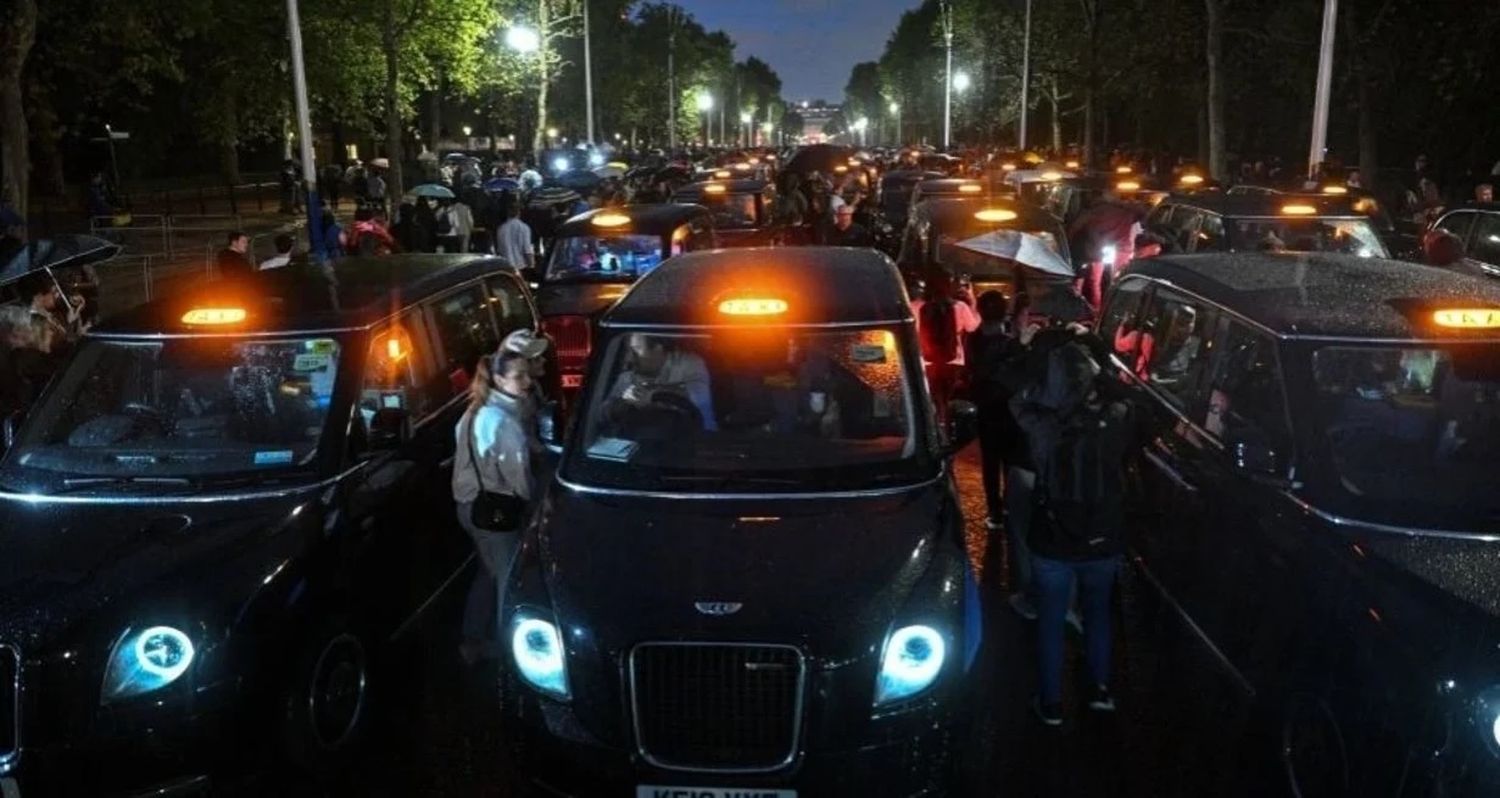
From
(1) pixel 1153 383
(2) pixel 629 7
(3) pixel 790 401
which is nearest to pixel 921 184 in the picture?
(1) pixel 1153 383

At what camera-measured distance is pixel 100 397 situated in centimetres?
566

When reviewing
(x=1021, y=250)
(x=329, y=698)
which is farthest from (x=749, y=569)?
(x=1021, y=250)

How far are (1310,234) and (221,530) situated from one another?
34.0 feet

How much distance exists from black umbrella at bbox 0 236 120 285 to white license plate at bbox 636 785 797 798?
7087 mm

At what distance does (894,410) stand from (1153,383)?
2169mm

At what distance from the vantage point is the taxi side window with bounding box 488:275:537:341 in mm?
7766

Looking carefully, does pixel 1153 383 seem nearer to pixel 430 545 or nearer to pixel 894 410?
pixel 894 410

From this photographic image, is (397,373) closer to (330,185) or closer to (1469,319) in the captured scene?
(1469,319)

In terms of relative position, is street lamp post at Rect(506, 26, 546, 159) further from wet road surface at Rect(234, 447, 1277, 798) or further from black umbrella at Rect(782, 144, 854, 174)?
wet road surface at Rect(234, 447, 1277, 798)

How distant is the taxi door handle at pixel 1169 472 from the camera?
5.70 m

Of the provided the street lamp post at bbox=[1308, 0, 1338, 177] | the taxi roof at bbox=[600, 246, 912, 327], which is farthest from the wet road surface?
the street lamp post at bbox=[1308, 0, 1338, 177]

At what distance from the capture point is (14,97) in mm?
18328

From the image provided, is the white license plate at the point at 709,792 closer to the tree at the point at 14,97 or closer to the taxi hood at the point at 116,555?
the taxi hood at the point at 116,555

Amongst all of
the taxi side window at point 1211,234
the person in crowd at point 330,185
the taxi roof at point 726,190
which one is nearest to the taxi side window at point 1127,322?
the taxi side window at point 1211,234
